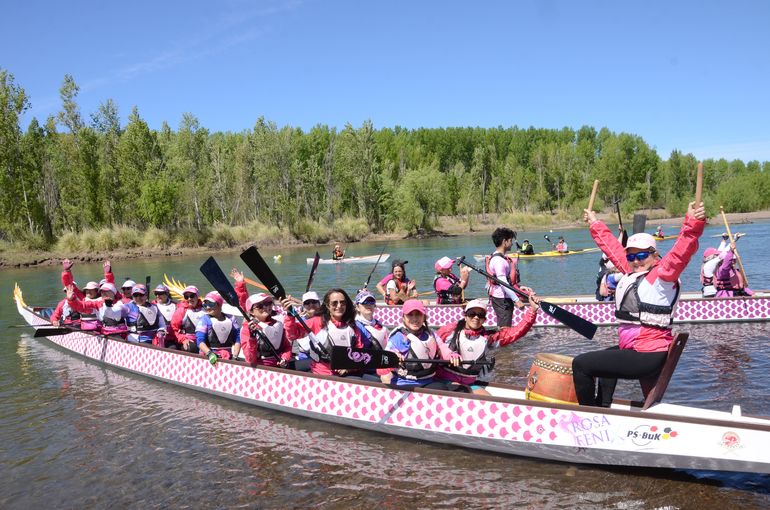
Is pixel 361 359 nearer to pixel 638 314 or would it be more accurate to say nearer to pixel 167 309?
pixel 638 314

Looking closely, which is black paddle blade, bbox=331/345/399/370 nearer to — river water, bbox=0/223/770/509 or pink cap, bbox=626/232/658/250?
river water, bbox=0/223/770/509

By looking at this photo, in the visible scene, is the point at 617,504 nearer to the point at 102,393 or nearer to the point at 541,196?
the point at 102,393

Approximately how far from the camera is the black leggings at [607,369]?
5.38 metres

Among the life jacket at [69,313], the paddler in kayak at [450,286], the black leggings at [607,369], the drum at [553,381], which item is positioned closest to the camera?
the black leggings at [607,369]

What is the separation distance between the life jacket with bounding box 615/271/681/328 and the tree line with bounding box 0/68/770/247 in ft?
169

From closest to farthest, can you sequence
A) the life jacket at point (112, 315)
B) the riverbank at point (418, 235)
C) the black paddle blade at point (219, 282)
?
the black paddle blade at point (219, 282) < the life jacket at point (112, 315) < the riverbank at point (418, 235)

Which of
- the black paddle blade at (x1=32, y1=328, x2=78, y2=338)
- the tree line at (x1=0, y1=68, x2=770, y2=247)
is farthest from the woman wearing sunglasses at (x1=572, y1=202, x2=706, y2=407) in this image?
the tree line at (x1=0, y1=68, x2=770, y2=247)

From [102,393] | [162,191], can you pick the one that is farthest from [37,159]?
[102,393]

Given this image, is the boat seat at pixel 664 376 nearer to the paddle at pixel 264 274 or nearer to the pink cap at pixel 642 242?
the pink cap at pixel 642 242

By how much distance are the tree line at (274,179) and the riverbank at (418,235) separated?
1656 millimetres

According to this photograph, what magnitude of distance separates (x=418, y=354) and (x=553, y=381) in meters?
1.53

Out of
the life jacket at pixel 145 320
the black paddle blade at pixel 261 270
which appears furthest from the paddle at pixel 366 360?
the life jacket at pixel 145 320

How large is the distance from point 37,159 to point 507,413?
55740 millimetres

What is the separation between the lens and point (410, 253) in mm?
42938
